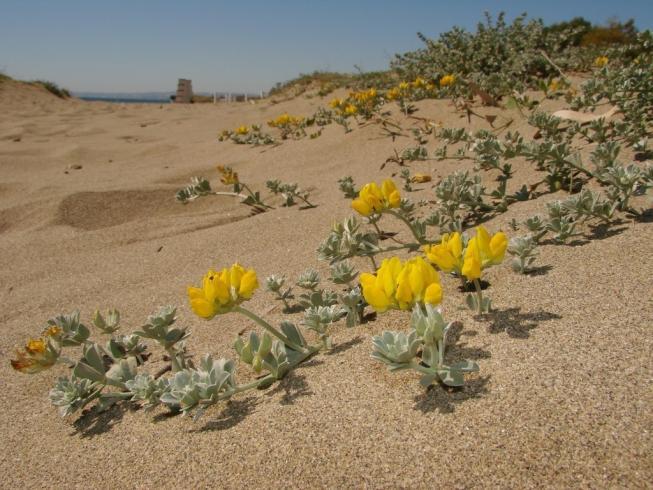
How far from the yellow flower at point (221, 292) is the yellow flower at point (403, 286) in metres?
0.34

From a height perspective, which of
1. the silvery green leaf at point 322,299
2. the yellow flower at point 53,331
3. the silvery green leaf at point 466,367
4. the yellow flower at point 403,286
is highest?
the yellow flower at point 403,286

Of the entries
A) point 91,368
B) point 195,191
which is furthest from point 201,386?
point 195,191

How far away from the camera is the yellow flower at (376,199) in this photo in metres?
1.84

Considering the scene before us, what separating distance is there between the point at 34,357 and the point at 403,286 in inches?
43.6

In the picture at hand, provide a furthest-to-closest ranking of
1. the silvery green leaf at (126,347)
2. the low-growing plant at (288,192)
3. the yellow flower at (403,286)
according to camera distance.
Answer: the low-growing plant at (288,192) < the silvery green leaf at (126,347) < the yellow flower at (403,286)

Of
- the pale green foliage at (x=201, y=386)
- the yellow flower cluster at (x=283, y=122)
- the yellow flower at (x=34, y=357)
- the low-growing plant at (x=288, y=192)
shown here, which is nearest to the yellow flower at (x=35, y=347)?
the yellow flower at (x=34, y=357)

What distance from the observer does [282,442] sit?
3.71 feet

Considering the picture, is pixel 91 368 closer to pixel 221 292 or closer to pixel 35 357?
pixel 35 357

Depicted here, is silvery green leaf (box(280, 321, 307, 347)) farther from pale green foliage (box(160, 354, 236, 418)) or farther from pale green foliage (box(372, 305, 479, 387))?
pale green foliage (box(372, 305, 479, 387))

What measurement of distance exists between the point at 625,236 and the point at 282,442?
1.40 metres

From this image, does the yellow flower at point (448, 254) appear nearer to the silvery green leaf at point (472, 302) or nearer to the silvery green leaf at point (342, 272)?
the silvery green leaf at point (472, 302)

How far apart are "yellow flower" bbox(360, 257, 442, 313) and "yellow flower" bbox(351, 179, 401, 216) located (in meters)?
0.64

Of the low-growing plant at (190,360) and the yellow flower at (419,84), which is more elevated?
the yellow flower at (419,84)

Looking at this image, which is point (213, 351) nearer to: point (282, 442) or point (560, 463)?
point (282, 442)
